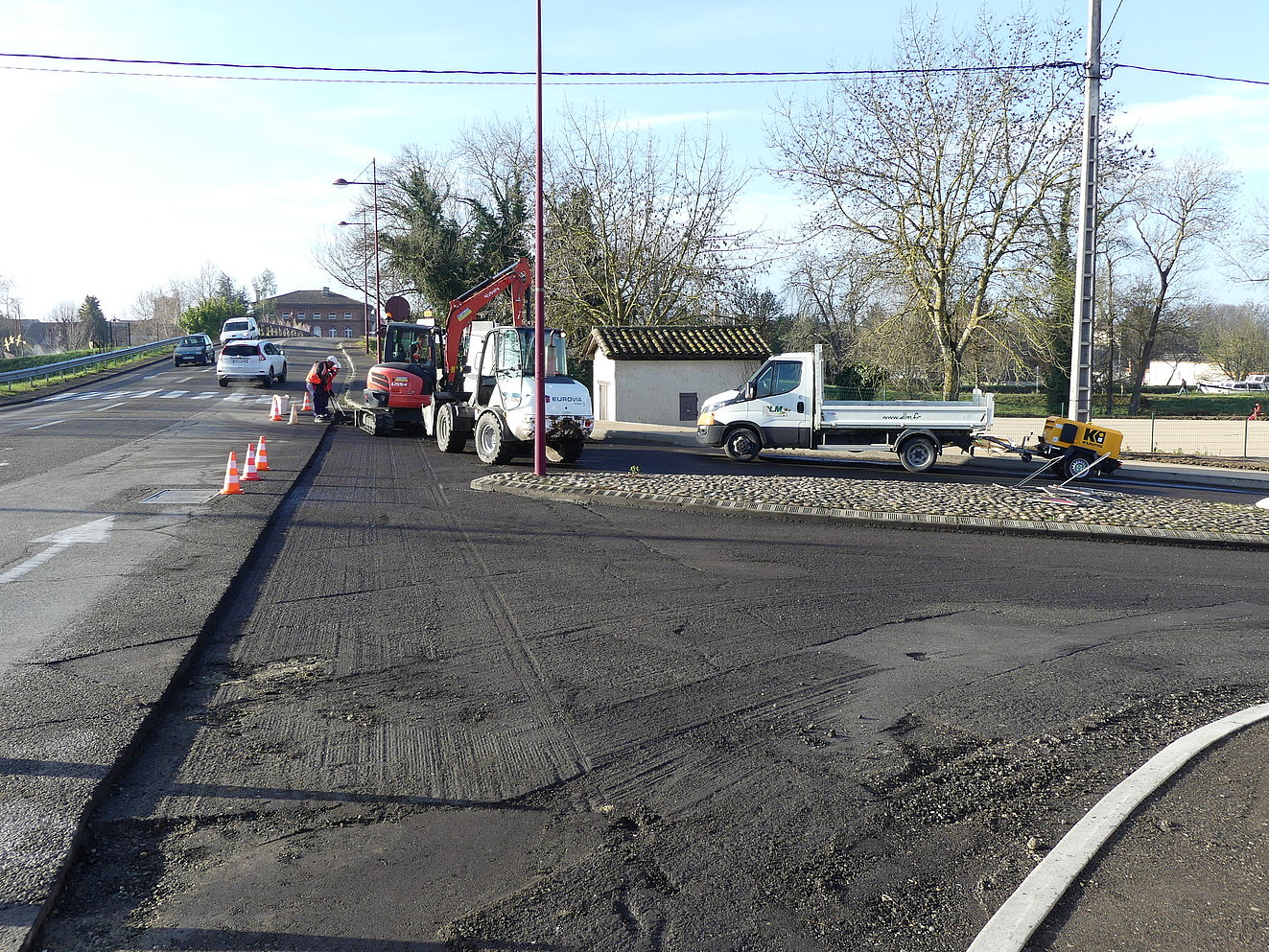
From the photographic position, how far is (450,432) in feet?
72.7

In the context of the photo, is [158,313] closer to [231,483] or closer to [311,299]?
[311,299]

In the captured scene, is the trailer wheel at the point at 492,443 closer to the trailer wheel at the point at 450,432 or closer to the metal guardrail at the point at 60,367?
the trailer wheel at the point at 450,432

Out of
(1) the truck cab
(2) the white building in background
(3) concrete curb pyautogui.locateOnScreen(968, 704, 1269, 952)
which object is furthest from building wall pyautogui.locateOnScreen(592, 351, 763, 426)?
(2) the white building in background

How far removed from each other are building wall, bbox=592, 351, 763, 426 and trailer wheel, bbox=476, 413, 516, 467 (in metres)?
14.3

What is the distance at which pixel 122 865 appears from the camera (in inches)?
159

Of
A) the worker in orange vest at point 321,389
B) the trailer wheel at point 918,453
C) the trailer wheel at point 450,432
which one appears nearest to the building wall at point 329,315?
the worker in orange vest at point 321,389

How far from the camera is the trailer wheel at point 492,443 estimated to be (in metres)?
19.6

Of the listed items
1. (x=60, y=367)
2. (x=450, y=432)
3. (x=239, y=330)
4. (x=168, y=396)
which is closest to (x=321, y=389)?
(x=450, y=432)

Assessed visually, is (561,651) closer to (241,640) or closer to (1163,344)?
(241,640)

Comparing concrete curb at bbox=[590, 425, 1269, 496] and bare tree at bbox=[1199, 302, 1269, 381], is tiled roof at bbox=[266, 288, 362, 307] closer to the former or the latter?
bare tree at bbox=[1199, 302, 1269, 381]

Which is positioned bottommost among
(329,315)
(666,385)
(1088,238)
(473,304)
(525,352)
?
(666,385)

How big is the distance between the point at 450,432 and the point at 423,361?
6743 mm

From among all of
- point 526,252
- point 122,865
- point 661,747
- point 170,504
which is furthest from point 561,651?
point 526,252

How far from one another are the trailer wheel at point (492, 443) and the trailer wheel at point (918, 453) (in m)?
8.29
